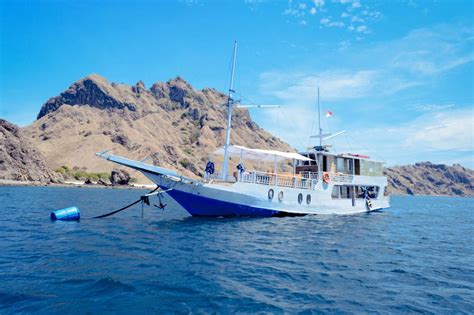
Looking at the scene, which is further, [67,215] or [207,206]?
[207,206]

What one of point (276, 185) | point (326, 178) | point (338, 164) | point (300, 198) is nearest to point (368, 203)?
point (338, 164)

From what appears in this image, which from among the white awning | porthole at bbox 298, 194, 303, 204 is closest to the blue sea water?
porthole at bbox 298, 194, 303, 204

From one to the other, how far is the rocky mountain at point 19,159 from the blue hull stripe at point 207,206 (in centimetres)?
9052

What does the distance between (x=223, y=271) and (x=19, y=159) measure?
111509mm

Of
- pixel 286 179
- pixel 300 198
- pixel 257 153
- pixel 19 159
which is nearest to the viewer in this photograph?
pixel 286 179

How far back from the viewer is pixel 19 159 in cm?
10025

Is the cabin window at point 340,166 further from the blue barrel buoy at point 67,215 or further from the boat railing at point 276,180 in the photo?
the blue barrel buoy at point 67,215

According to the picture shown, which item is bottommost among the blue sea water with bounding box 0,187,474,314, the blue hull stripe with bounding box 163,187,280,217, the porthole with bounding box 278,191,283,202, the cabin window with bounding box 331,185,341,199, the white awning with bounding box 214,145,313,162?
the blue sea water with bounding box 0,187,474,314

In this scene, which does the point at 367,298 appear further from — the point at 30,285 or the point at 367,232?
the point at 367,232

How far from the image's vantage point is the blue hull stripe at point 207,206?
23161 millimetres

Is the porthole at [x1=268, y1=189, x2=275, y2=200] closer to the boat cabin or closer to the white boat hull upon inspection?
the white boat hull

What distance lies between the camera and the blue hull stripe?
23161mm

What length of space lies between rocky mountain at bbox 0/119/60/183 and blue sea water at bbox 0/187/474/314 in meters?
90.5

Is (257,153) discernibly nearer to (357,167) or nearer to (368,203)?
(357,167)
